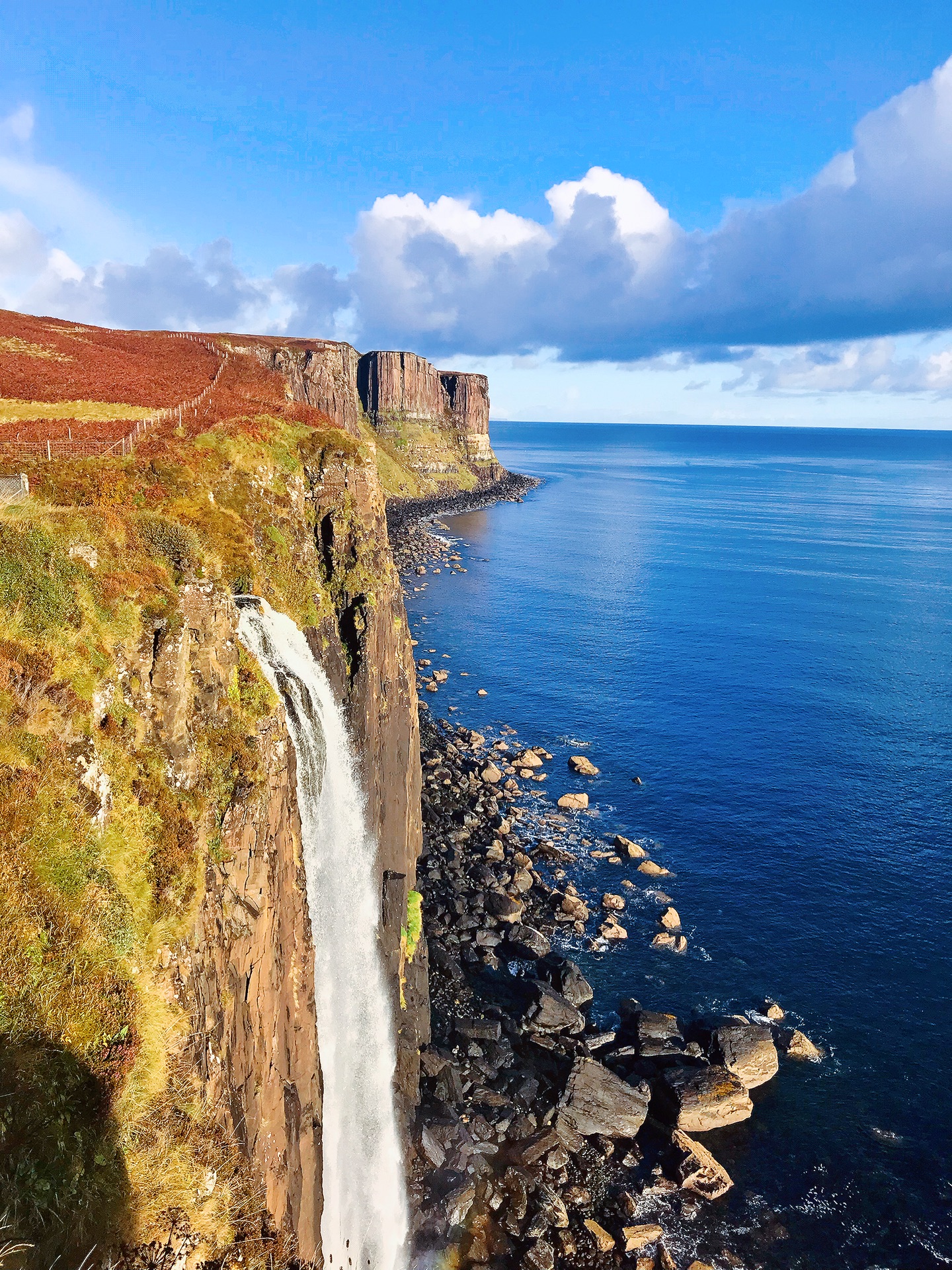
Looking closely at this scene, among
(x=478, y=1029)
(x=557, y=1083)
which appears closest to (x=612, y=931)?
(x=557, y=1083)

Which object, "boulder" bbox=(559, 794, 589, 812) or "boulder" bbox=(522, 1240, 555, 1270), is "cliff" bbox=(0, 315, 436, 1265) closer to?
"boulder" bbox=(522, 1240, 555, 1270)

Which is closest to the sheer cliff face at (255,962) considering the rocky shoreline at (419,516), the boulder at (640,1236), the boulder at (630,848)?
the boulder at (640,1236)

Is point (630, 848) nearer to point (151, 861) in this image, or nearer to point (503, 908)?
point (503, 908)

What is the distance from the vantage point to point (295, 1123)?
58.9 ft

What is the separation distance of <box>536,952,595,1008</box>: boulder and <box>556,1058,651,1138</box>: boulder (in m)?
4.50

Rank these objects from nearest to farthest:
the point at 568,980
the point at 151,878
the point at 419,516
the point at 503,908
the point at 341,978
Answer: the point at 151,878 → the point at 341,978 → the point at 568,980 → the point at 503,908 → the point at 419,516

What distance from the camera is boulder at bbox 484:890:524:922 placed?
130 feet

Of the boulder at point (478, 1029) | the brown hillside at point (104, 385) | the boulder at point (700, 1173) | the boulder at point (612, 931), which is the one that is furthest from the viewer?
the boulder at point (612, 931)

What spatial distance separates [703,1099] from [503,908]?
13.4 metres

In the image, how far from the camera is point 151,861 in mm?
13453

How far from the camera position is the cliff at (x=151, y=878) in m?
10.8

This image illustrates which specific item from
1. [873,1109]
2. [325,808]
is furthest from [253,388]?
[873,1109]

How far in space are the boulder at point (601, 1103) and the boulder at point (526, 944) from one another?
7.38m

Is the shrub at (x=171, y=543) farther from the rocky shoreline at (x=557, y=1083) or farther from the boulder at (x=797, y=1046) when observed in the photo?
the boulder at (x=797, y=1046)
